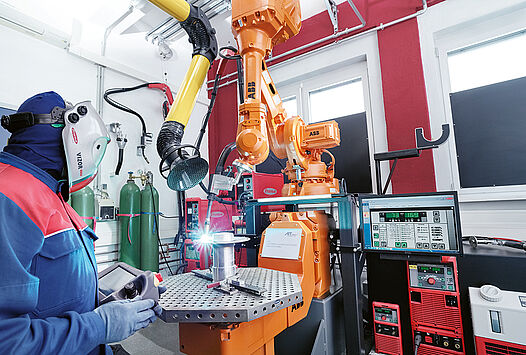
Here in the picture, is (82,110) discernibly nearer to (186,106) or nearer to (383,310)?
(186,106)

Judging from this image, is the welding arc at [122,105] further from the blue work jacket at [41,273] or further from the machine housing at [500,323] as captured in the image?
the machine housing at [500,323]

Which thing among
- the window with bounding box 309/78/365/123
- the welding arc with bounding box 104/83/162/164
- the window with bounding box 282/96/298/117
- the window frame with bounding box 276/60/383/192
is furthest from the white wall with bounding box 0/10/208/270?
the window with bounding box 309/78/365/123

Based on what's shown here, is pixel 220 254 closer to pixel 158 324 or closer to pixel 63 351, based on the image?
pixel 63 351

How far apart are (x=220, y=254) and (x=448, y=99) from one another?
9.02 ft

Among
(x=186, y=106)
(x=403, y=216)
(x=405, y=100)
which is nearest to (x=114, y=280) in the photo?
(x=186, y=106)

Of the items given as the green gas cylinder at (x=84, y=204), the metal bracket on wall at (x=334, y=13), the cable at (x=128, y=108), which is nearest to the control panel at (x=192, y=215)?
the cable at (x=128, y=108)

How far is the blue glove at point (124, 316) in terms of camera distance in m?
0.75

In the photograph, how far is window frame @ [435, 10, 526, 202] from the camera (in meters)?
2.32

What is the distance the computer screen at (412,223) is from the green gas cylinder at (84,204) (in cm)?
248

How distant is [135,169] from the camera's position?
3438 mm

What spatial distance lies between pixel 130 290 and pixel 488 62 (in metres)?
3.40

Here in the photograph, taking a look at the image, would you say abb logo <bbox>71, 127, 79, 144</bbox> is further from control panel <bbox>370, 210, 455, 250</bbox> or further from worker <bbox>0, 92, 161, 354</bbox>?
control panel <bbox>370, 210, 455, 250</bbox>

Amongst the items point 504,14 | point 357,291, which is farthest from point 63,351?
point 504,14

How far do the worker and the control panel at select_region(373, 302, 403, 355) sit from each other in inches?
54.7
